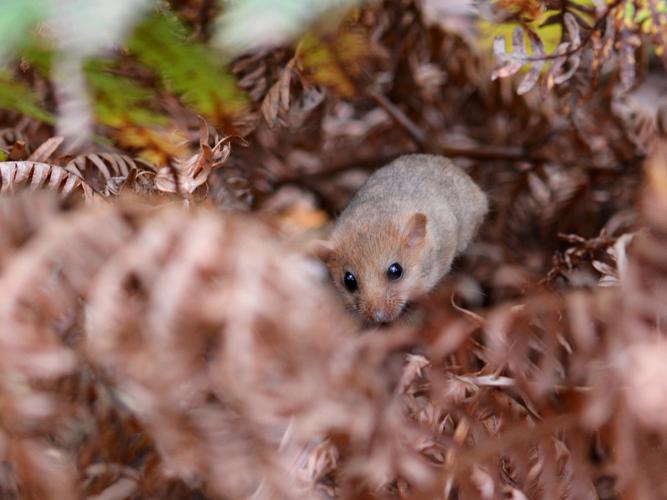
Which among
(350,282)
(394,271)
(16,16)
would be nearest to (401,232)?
(394,271)

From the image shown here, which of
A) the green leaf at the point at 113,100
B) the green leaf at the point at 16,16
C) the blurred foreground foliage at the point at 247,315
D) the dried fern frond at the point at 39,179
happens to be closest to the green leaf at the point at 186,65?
the blurred foreground foliage at the point at 247,315

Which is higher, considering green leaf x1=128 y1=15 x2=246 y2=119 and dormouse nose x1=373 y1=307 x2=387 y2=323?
green leaf x1=128 y1=15 x2=246 y2=119

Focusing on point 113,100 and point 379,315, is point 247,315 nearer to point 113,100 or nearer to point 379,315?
point 113,100

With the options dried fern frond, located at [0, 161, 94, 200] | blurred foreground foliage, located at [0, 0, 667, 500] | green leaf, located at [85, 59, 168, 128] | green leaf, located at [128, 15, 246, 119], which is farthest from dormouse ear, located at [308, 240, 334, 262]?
dried fern frond, located at [0, 161, 94, 200]

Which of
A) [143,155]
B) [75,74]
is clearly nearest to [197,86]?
[143,155]

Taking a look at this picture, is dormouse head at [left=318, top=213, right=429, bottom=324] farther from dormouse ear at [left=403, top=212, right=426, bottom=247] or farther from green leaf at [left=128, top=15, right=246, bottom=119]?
green leaf at [left=128, top=15, right=246, bottom=119]

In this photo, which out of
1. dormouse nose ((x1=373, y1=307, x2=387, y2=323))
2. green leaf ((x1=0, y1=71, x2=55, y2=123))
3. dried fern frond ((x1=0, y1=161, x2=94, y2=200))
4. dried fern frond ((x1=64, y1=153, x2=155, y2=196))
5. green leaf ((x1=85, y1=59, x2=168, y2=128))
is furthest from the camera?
dormouse nose ((x1=373, y1=307, x2=387, y2=323))

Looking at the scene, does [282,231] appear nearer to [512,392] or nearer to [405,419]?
[405,419]
